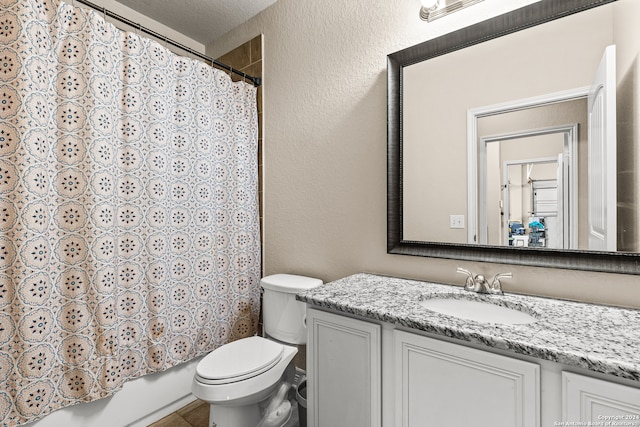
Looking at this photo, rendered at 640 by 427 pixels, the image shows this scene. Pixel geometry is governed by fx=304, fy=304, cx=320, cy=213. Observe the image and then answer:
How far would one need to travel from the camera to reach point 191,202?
5.89ft

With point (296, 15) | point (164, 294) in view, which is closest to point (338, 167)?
point (296, 15)

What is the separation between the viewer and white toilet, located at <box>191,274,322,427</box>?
1280 mm

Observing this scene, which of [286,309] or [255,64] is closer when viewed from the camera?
[286,309]

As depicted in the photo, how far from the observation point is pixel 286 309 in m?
1.73

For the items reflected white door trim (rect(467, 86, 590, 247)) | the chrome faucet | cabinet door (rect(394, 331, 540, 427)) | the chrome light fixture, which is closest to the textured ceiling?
the chrome light fixture

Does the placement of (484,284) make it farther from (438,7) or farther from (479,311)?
(438,7)

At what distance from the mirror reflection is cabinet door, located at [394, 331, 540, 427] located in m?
0.58

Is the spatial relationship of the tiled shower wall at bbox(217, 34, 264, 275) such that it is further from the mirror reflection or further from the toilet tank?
the mirror reflection

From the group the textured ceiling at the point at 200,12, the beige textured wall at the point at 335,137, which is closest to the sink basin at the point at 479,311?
the beige textured wall at the point at 335,137

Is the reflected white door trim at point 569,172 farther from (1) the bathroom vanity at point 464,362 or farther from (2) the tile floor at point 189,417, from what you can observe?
(2) the tile floor at point 189,417

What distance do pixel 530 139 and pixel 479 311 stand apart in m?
0.69

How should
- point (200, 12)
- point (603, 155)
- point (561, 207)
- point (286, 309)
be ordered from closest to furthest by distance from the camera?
point (603, 155) → point (561, 207) → point (286, 309) → point (200, 12)

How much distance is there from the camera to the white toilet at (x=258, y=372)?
1.28m

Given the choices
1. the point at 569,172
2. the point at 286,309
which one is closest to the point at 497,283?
the point at 569,172
